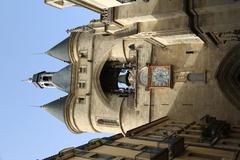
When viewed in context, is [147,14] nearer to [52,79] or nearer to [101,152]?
[101,152]

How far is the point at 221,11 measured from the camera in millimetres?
15305

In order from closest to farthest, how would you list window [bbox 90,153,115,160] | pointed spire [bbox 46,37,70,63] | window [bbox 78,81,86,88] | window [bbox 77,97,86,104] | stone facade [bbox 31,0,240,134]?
1. window [bbox 90,153,115,160]
2. stone facade [bbox 31,0,240,134]
3. window [bbox 77,97,86,104]
4. window [bbox 78,81,86,88]
5. pointed spire [bbox 46,37,70,63]

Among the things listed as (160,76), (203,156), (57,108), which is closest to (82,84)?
(57,108)

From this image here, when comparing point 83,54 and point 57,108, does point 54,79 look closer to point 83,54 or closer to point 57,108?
point 57,108

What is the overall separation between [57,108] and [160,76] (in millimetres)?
8491

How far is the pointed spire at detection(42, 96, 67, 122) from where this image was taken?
27953 millimetres

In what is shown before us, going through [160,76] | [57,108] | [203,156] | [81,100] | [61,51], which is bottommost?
[203,156]

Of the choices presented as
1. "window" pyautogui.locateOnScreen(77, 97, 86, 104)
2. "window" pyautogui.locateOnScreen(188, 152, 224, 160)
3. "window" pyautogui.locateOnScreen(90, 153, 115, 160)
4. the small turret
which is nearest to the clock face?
"window" pyautogui.locateOnScreen(77, 97, 86, 104)

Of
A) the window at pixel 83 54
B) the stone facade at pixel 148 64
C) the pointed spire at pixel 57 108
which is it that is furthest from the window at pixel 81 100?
the window at pixel 83 54

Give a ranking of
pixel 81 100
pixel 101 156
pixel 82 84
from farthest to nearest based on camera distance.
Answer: pixel 82 84, pixel 81 100, pixel 101 156

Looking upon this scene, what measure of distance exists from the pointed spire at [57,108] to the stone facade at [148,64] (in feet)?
0.33

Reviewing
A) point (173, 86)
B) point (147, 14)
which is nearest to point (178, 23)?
point (147, 14)

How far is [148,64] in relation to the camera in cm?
2348

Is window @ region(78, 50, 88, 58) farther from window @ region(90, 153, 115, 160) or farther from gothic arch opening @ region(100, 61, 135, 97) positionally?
window @ region(90, 153, 115, 160)
